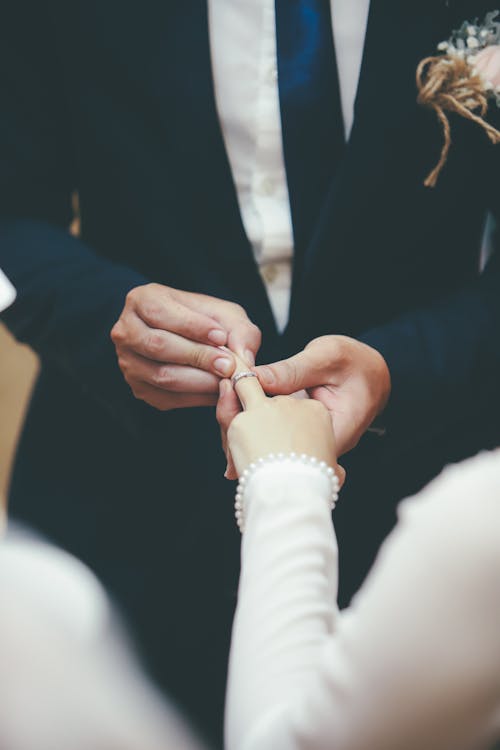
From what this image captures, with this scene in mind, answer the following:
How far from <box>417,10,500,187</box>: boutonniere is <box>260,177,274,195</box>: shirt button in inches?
5.8

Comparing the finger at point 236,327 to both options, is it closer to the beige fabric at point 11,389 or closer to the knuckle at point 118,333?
the knuckle at point 118,333

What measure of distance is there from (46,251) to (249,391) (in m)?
0.27

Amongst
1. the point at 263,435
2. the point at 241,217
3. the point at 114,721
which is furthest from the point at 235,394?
the point at 114,721

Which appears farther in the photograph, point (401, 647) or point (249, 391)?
point (249, 391)

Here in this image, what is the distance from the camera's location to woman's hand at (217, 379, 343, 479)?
463 mm

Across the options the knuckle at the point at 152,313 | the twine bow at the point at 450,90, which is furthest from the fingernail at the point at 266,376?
the twine bow at the point at 450,90

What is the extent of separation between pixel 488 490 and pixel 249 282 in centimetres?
40

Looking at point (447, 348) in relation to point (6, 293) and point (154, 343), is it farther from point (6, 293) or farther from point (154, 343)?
point (6, 293)

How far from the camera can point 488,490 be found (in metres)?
0.29

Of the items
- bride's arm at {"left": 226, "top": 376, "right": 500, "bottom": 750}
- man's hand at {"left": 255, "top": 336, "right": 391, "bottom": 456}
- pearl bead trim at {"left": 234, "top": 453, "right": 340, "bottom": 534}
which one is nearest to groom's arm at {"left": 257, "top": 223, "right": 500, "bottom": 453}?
man's hand at {"left": 255, "top": 336, "right": 391, "bottom": 456}

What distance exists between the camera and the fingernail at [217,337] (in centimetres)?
56

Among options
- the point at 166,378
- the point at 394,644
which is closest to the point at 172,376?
the point at 166,378

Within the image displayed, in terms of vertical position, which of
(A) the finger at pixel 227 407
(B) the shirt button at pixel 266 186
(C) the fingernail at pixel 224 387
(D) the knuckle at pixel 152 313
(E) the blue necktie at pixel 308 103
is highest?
(E) the blue necktie at pixel 308 103

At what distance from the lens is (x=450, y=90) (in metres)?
0.57
